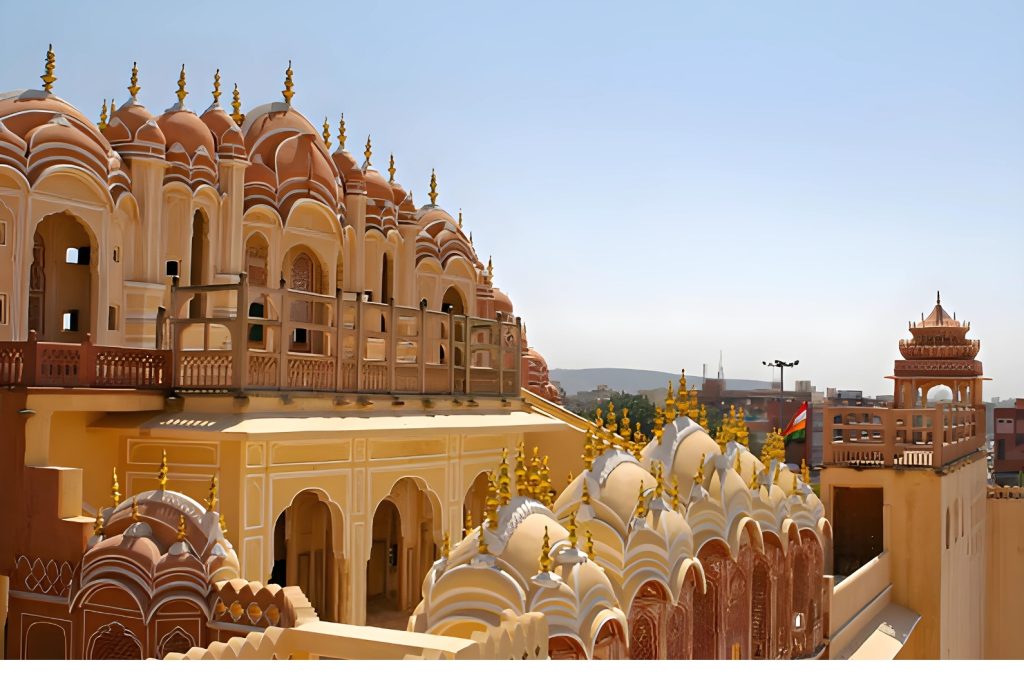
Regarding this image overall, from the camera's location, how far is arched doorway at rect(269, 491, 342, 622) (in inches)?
469

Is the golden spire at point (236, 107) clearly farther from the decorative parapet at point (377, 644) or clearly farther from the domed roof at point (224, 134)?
the decorative parapet at point (377, 644)

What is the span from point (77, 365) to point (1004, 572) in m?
16.9

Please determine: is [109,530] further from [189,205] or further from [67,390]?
[189,205]

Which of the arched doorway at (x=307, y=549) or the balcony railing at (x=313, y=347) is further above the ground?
the balcony railing at (x=313, y=347)

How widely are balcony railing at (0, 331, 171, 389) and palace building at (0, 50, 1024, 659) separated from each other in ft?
0.07

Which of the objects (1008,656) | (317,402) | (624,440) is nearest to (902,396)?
(1008,656)

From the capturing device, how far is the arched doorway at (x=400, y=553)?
1209 centimetres

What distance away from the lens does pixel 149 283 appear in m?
11.2

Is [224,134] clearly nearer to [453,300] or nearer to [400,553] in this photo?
[400,553]

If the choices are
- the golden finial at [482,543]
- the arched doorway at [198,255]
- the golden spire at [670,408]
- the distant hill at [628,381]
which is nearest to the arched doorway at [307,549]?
the arched doorway at [198,255]

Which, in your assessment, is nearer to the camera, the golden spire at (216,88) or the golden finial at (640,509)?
Result: the golden finial at (640,509)

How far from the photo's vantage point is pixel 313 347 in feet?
44.2

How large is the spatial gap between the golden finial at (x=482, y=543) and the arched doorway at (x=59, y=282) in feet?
20.7

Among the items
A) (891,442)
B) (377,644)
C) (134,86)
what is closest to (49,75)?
(134,86)
